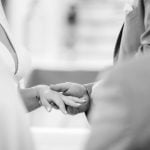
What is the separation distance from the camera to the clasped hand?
1240mm

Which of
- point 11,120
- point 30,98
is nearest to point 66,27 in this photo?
point 30,98

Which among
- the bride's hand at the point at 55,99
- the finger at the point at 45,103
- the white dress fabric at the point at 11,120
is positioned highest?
the white dress fabric at the point at 11,120

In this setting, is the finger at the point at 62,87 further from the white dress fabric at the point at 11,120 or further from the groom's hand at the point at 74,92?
the white dress fabric at the point at 11,120

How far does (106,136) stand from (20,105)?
55cm

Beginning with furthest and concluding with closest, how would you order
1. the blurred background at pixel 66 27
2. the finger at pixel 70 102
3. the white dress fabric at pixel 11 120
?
the blurred background at pixel 66 27 < the finger at pixel 70 102 < the white dress fabric at pixel 11 120

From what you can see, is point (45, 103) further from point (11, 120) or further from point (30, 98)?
point (11, 120)

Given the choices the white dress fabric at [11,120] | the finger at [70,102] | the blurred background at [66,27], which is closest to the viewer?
the white dress fabric at [11,120]

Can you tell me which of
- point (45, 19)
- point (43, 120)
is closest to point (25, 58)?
point (43, 120)

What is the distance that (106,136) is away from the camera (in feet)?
1.56

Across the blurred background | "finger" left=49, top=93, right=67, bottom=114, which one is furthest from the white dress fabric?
the blurred background

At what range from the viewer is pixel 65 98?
4.13ft

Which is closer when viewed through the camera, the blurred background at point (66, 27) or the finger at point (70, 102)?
the finger at point (70, 102)

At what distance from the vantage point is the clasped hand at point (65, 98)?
1.24 meters

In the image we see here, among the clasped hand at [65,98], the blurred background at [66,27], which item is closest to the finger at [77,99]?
the clasped hand at [65,98]
